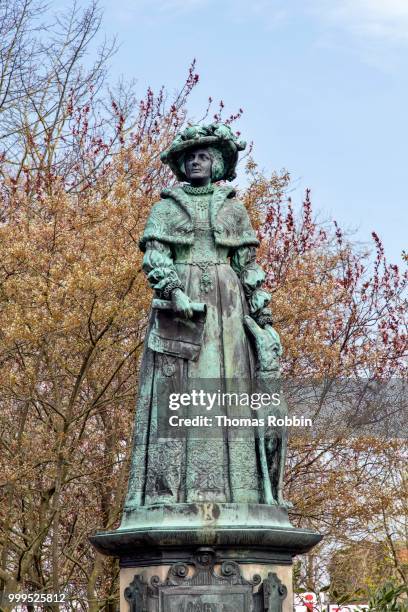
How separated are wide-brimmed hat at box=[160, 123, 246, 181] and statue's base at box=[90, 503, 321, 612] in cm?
284

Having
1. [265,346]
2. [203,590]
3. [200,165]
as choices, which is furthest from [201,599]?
[200,165]

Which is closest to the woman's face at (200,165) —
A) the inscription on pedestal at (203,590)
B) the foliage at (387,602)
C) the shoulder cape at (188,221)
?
the shoulder cape at (188,221)

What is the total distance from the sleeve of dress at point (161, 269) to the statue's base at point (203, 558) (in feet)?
5.22

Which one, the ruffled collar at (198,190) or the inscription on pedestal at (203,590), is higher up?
the ruffled collar at (198,190)

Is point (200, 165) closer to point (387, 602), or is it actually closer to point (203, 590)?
point (203, 590)

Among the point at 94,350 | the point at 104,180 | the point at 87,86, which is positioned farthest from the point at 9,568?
the point at 87,86

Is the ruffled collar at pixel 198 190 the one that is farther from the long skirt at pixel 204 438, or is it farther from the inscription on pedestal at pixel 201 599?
the inscription on pedestal at pixel 201 599

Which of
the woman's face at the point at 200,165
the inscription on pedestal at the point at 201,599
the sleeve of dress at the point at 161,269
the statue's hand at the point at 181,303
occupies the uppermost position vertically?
the woman's face at the point at 200,165

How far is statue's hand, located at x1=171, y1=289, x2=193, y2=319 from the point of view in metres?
9.12

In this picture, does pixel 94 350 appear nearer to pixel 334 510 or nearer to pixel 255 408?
pixel 334 510

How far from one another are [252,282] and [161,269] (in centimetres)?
80

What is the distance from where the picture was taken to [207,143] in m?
9.87

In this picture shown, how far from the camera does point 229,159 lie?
1007 cm

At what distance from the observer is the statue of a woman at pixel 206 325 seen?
8.98m
